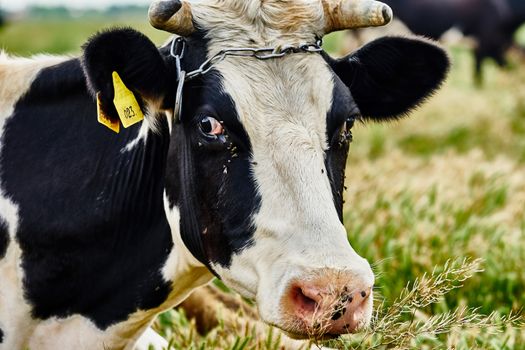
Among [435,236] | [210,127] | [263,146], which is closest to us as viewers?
[263,146]

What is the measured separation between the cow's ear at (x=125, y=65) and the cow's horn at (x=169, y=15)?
8 centimetres

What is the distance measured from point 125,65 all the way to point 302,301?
1110mm

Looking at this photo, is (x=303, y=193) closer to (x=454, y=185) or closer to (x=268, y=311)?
(x=268, y=311)

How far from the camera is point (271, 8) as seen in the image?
3.45m

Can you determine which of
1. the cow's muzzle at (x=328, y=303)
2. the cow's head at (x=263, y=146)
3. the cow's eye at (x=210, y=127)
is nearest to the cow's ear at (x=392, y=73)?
the cow's head at (x=263, y=146)

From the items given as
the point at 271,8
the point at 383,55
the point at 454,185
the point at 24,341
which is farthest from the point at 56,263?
the point at 454,185

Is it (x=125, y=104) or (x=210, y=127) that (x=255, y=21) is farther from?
(x=125, y=104)

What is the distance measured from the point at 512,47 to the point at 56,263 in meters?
22.2

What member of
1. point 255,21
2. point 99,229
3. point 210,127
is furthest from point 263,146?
point 99,229

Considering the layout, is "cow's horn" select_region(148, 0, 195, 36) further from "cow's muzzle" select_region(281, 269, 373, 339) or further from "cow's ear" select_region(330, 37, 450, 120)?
"cow's muzzle" select_region(281, 269, 373, 339)

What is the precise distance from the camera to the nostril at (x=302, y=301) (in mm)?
2968

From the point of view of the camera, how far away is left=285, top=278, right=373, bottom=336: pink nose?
9.57 feet

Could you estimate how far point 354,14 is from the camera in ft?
11.8

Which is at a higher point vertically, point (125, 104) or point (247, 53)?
point (247, 53)
